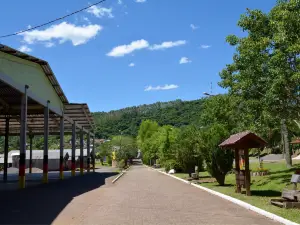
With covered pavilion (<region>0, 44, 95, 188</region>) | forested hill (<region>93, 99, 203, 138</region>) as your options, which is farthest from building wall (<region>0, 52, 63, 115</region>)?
forested hill (<region>93, 99, 203, 138</region>)

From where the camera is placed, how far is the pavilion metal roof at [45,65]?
20.0m

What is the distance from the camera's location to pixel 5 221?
9812mm

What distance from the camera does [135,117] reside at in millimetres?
162875

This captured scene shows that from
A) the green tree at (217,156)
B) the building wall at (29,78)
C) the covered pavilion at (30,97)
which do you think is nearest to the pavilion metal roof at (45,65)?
the covered pavilion at (30,97)

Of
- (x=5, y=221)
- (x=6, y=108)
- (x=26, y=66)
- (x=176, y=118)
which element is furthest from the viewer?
(x=176, y=118)

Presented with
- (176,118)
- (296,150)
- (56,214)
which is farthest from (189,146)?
(176,118)

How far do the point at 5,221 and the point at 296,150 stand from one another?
3247 inches

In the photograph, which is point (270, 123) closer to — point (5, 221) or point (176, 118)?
point (5, 221)

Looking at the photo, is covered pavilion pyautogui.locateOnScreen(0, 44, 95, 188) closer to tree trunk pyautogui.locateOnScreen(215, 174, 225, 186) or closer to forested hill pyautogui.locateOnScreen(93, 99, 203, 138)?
tree trunk pyautogui.locateOnScreen(215, 174, 225, 186)

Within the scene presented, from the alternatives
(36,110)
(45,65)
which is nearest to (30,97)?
(45,65)

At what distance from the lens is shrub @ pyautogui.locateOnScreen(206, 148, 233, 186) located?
2053cm

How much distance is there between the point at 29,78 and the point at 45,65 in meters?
2.76

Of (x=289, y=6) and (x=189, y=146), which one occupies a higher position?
(x=289, y=6)

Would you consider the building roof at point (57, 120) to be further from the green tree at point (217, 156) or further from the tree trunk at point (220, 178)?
the tree trunk at point (220, 178)
